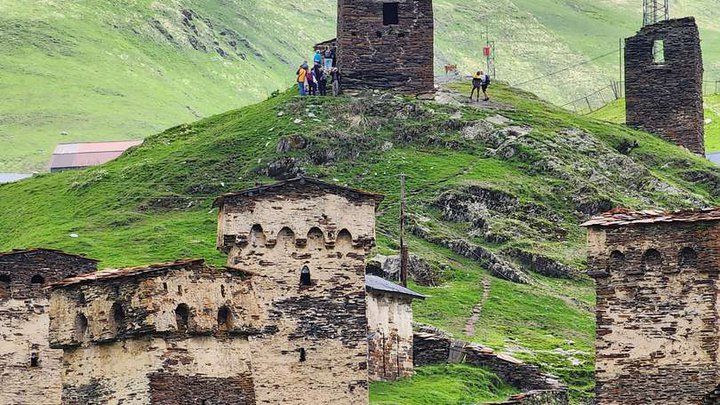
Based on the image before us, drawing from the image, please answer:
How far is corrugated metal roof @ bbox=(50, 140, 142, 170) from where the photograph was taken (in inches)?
6752

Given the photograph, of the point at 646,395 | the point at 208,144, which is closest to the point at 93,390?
the point at 646,395

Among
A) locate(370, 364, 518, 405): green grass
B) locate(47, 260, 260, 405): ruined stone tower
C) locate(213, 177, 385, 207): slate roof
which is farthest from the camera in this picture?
locate(370, 364, 518, 405): green grass

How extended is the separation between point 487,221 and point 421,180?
4823 mm

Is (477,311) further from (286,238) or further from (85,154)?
(85,154)

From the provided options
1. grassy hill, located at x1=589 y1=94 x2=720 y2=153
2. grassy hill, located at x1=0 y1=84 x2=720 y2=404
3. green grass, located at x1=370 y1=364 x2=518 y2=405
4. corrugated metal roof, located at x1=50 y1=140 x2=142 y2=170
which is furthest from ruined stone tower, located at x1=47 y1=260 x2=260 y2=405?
corrugated metal roof, located at x1=50 y1=140 x2=142 y2=170

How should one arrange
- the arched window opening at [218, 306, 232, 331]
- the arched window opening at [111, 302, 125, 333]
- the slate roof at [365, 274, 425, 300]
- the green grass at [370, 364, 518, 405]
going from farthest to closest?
the slate roof at [365, 274, 425, 300] < the green grass at [370, 364, 518, 405] < the arched window opening at [218, 306, 232, 331] < the arched window opening at [111, 302, 125, 333]

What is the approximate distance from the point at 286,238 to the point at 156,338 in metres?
17.8

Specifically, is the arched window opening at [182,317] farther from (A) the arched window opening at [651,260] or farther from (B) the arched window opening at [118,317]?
(A) the arched window opening at [651,260]

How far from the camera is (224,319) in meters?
46.5

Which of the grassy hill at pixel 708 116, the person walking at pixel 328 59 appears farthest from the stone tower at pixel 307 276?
the grassy hill at pixel 708 116

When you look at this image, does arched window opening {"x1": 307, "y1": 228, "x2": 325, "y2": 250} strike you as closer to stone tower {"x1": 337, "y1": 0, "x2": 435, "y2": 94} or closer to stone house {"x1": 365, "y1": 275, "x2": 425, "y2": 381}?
stone house {"x1": 365, "y1": 275, "x2": 425, "y2": 381}

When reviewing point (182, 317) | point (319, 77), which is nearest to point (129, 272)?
point (182, 317)

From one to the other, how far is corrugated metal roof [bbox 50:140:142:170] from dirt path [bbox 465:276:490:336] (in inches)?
3085

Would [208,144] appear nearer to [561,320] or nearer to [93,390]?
[561,320]
